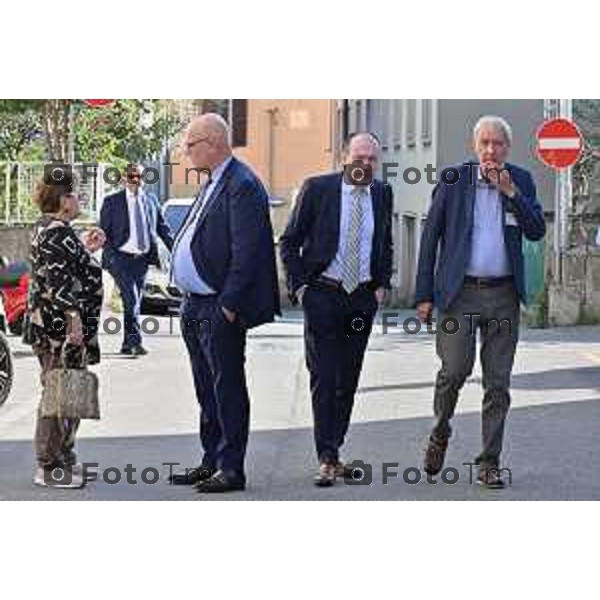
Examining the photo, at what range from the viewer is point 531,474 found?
9719 mm

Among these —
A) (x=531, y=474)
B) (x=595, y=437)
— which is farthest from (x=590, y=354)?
(x=531, y=474)

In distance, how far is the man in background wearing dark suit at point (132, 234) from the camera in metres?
9.28

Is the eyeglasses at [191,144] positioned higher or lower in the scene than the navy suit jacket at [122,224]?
higher

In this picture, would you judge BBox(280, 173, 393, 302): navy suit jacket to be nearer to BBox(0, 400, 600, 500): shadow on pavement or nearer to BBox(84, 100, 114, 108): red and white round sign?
BBox(0, 400, 600, 500): shadow on pavement

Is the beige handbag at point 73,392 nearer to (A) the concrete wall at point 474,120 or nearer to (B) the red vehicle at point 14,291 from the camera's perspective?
(B) the red vehicle at point 14,291

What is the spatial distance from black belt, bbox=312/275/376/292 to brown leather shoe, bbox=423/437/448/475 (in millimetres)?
813

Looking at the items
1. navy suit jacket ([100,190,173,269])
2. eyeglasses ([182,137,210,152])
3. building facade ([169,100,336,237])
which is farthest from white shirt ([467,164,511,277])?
navy suit jacket ([100,190,173,269])

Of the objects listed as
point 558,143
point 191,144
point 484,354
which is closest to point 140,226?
point 191,144

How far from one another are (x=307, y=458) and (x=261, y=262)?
1012 mm

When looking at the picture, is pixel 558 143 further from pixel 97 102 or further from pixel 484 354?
pixel 97 102

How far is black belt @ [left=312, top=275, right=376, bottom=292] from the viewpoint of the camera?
362 inches

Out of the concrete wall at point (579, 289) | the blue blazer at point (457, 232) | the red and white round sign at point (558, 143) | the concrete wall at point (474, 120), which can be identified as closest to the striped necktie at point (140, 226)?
the blue blazer at point (457, 232)

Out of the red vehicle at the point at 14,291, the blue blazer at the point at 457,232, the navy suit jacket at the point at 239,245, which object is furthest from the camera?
the red vehicle at the point at 14,291

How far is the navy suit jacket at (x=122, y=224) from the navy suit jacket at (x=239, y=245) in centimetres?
23
